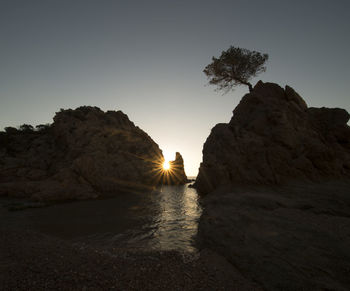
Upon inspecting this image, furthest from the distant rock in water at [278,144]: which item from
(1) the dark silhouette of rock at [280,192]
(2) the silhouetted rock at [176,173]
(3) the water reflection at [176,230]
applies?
(2) the silhouetted rock at [176,173]

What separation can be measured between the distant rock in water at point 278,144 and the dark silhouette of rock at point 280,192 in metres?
0.07

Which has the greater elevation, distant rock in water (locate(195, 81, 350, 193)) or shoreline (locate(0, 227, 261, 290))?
distant rock in water (locate(195, 81, 350, 193))

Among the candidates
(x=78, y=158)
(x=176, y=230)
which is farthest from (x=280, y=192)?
(x=78, y=158)

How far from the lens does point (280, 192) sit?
12023mm

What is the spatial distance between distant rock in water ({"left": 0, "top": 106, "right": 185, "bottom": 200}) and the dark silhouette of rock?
1949 centimetres

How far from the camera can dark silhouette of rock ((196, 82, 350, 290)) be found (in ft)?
14.8

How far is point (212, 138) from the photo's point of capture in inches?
836

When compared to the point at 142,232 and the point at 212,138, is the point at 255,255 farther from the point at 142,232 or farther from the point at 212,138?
the point at 212,138

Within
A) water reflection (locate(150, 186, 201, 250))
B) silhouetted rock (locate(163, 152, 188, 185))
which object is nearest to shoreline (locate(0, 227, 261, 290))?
water reflection (locate(150, 186, 201, 250))

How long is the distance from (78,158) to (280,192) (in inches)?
1155

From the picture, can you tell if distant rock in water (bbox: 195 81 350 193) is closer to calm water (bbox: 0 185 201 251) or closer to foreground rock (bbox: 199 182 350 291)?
foreground rock (bbox: 199 182 350 291)

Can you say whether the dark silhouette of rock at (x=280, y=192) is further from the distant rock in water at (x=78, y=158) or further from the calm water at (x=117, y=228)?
the distant rock in water at (x=78, y=158)

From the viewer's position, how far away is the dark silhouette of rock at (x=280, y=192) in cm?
450

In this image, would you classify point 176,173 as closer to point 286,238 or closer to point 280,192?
point 280,192
